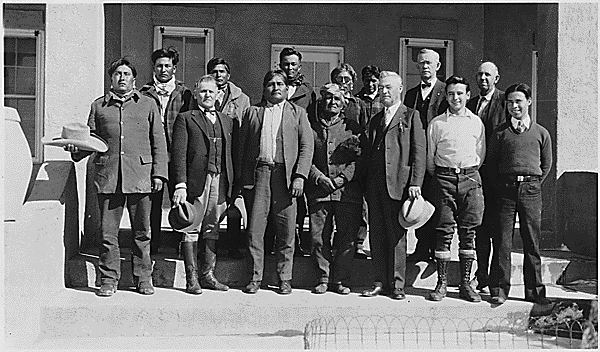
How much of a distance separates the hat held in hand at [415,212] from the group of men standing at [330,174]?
54mm

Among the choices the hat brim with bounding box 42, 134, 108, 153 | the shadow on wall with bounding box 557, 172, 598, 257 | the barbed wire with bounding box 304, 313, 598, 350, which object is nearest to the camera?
the barbed wire with bounding box 304, 313, 598, 350

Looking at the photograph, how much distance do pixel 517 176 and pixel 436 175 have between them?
1.98 ft

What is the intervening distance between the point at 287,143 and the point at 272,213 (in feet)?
1.86

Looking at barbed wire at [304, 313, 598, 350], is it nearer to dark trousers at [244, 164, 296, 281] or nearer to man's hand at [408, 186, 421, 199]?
dark trousers at [244, 164, 296, 281]

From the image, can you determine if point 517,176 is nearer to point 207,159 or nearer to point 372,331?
point 372,331

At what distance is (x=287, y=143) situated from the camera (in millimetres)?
5785

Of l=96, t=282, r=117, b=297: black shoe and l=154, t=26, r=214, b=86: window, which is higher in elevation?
l=154, t=26, r=214, b=86: window

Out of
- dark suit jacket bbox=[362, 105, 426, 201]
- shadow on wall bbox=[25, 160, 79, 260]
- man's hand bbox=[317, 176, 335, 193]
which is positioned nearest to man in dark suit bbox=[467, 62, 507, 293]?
dark suit jacket bbox=[362, 105, 426, 201]

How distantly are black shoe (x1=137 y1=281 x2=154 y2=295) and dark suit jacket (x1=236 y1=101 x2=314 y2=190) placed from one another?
105cm

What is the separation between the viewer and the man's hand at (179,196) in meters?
5.67

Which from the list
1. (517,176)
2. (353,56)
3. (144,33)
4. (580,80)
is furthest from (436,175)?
(144,33)

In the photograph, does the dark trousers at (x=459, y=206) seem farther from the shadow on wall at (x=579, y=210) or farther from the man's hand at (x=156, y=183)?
the man's hand at (x=156, y=183)

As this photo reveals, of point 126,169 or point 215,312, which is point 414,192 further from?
point 126,169

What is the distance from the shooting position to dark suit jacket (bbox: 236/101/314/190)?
5785 mm
